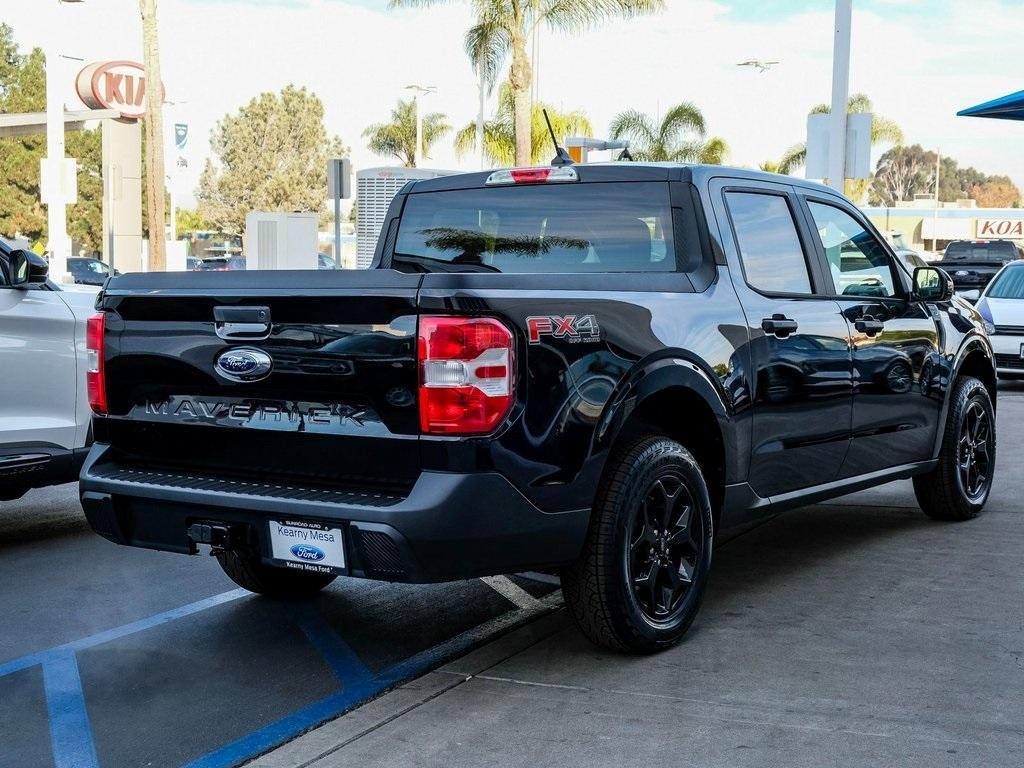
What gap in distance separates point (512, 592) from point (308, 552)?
181cm

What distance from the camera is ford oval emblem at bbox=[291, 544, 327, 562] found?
163 inches

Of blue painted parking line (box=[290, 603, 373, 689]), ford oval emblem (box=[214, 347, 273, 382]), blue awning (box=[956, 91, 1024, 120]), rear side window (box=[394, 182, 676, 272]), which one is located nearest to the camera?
ford oval emblem (box=[214, 347, 273, 382])

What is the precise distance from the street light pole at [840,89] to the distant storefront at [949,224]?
62018 mm

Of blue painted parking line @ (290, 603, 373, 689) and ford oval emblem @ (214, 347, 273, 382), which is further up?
ford oval emblem @ (214, 347, 273, 382)

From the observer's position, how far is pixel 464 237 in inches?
229

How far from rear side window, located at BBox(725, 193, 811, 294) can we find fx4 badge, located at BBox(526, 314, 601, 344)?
127cm

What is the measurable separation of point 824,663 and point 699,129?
126ft

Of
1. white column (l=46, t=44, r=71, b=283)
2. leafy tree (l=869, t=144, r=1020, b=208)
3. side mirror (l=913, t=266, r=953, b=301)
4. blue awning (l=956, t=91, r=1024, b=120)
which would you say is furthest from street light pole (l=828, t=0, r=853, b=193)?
leafy tree (l=869, t=144, r=1020, b=208)

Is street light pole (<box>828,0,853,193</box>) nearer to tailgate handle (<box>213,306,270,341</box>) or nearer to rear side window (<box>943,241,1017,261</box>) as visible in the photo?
tailgate handle (<box>213,306,270,341</box>)

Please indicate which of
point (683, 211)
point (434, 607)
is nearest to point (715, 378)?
point (683, 211)

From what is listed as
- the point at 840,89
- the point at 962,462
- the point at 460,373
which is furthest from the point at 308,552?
the point at 840,89

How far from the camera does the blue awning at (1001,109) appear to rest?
14.4 m

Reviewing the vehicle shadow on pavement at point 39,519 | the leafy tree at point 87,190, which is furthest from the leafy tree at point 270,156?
the vehicle shadow on pavement at point 39,519

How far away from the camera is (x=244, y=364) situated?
14.2 feet
